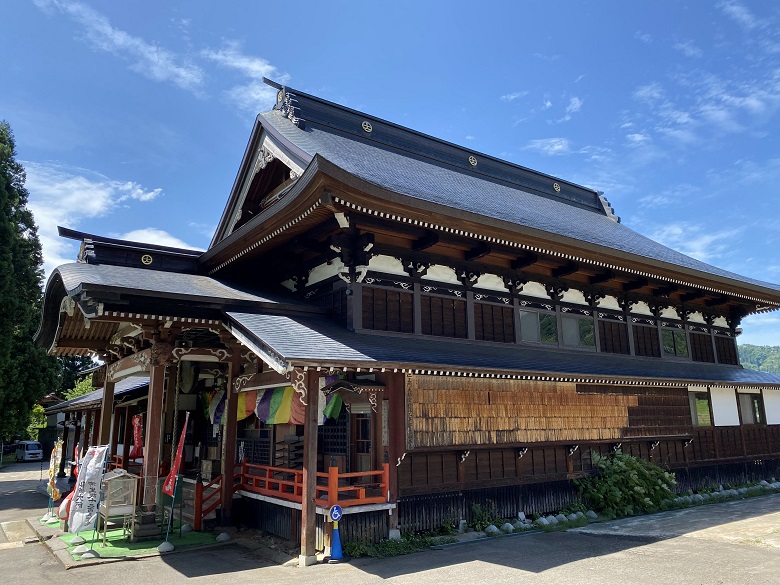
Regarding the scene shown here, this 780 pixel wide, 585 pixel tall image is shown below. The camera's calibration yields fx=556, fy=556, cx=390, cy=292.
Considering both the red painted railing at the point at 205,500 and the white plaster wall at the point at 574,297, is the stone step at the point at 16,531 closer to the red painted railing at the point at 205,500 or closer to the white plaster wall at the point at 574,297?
the red painted railing at the point at 205,500

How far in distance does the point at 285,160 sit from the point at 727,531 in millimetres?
12452

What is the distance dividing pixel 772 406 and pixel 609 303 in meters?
8.01

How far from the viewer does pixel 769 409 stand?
19031 mm

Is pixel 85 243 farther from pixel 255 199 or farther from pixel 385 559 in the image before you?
pixel 385 559

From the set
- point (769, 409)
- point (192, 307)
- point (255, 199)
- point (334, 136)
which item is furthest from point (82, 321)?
point (769, 409)

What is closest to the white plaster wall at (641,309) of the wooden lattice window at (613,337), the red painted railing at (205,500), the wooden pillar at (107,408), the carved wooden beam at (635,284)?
the carved wooden beam at (635,284)

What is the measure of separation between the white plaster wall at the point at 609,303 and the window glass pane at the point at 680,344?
120 inches

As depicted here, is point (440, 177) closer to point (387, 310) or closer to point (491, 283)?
point (491, 283)

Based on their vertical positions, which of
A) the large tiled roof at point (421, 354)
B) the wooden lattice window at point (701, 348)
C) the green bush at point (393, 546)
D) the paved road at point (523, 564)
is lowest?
the paved road at point (523, 564)

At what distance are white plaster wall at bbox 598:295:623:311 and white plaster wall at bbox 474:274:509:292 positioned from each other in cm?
376

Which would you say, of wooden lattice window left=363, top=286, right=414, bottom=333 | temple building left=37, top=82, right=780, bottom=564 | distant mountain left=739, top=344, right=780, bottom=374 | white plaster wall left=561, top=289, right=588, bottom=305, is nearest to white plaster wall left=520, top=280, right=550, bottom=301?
temple building left=37, top=82, right=780, bottom=564

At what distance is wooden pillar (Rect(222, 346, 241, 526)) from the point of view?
477 inches

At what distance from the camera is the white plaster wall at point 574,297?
1554cm

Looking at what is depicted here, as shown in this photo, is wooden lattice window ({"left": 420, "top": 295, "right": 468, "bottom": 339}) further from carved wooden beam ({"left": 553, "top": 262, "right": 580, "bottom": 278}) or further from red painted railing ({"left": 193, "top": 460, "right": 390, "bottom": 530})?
red painted railing ({"left": 193, "top": 460, "right": 390, "bottom": 530})
